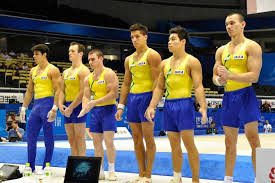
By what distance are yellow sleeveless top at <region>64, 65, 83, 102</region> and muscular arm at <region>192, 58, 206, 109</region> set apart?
6.84 ft

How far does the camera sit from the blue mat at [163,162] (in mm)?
5418

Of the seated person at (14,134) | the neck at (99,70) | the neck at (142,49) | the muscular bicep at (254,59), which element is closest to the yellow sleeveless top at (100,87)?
the neck at (99,70)

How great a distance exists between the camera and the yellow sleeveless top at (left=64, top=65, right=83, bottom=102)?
617cm

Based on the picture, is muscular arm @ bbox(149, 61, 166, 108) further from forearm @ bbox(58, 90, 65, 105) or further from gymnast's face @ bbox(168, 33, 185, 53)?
forearm @ bbox(58, 90, 65, 105)

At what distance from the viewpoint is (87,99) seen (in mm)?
5742

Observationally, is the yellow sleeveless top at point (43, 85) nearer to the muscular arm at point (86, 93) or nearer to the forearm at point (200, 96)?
the muscular arm at point (86, 93)

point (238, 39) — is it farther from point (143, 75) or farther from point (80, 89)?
point (80, 89)

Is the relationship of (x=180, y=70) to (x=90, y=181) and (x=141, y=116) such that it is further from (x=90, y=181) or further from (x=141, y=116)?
(x=90, y=181)

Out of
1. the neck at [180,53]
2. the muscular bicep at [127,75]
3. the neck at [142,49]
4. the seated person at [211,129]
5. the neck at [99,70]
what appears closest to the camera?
the neck at [180,53]

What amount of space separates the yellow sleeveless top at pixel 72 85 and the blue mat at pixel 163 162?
136 centimetres

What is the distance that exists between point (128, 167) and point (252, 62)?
315cm

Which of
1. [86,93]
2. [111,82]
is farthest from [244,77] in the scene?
[86,93]

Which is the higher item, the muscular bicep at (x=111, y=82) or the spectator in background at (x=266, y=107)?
the muscular bicep at (x=111, y=82)

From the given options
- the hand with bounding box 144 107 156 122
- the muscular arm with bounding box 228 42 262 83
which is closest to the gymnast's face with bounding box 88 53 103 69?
the hand with bounding box 144 107 156 122
